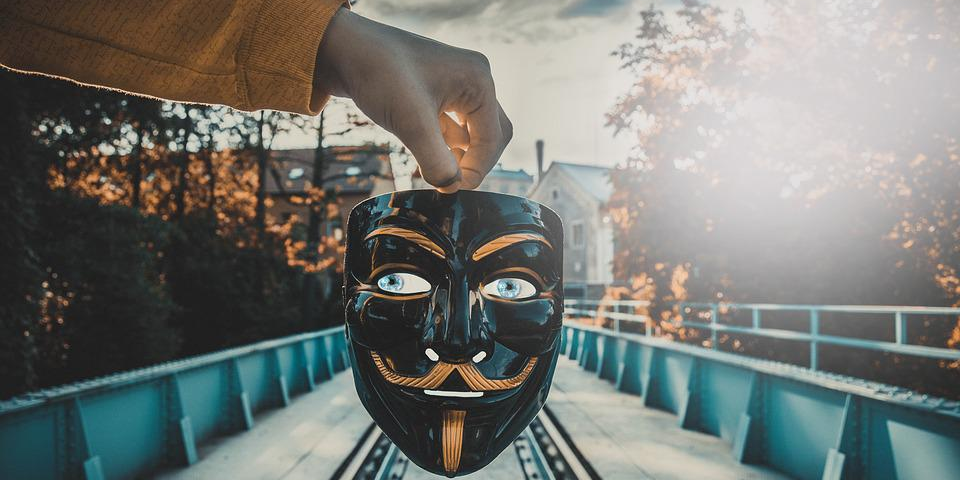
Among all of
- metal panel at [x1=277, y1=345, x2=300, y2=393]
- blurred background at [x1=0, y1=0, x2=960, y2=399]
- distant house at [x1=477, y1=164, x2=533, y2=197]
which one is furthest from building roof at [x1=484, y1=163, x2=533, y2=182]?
metal panel at [x1=277, y1=345, x2=300, y2=393]

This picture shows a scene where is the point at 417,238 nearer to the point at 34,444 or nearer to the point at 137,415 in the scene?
the point at 34,444

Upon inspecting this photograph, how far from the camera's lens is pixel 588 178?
133 ft

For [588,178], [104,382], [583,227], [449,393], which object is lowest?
[104,382]

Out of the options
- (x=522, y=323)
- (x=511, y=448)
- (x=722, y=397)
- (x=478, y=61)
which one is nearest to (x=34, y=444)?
(x=511, y=448)

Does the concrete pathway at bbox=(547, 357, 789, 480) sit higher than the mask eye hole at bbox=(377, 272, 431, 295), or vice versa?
the mask eye hole at bbox=(377, 272, 431, 295)

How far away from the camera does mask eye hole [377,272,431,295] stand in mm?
996

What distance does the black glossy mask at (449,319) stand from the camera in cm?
94

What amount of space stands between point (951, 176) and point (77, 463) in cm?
1123

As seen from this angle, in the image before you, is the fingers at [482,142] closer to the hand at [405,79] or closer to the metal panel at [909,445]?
the hand at [405,79]

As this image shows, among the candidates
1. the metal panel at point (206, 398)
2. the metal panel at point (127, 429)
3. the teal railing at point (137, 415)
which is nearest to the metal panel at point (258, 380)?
the teal railing at point (137, 415)

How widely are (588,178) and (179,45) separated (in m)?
40.7

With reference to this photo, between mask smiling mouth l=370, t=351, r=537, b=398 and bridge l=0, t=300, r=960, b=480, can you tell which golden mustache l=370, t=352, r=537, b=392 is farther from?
bridge l=0, t=300, r=960, b=480

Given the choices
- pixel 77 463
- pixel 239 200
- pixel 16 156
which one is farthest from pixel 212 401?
pixel 239 200

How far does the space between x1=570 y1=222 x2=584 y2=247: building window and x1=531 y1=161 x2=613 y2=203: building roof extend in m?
2.19
